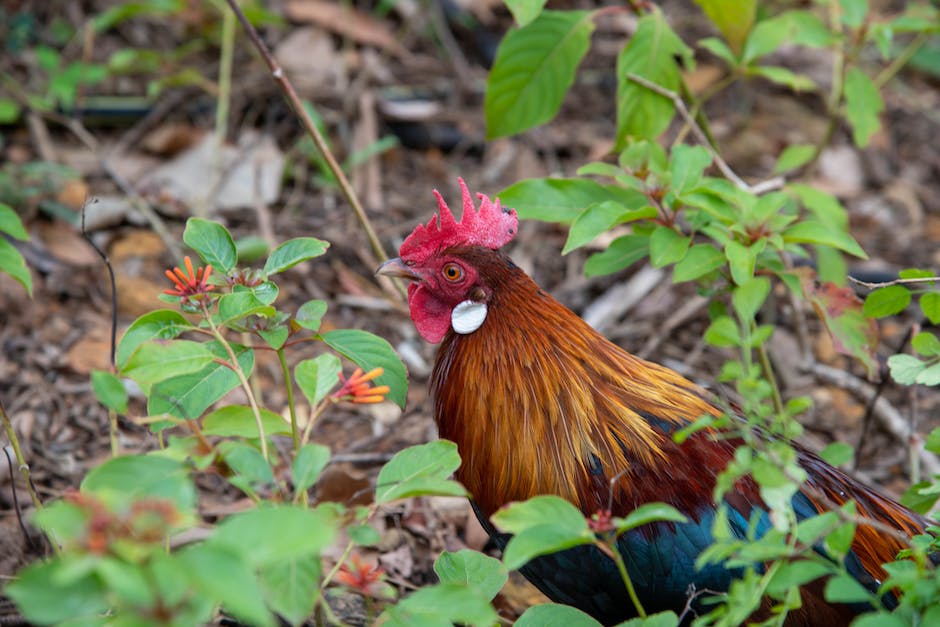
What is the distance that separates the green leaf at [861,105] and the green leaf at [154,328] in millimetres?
2779

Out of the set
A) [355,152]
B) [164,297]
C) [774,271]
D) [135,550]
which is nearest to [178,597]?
[135,550]

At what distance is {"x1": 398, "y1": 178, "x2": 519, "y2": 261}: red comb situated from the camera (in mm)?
2770

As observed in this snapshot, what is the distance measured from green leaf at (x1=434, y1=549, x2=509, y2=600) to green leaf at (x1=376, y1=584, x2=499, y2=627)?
397mm

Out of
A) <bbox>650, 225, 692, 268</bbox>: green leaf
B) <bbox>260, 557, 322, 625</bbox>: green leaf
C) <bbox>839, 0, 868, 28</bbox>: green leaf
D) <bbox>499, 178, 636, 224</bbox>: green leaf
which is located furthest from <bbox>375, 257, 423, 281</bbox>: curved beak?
<bbox>839, 0, 868, 28</bbox>: green leaf

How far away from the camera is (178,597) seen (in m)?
1.35

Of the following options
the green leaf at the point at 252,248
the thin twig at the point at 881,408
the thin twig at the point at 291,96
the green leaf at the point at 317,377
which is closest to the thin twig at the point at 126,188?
the green leaf at the point at 252,248

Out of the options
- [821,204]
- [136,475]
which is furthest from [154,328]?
[821,204]

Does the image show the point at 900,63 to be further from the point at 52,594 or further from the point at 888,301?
the point at 52,594

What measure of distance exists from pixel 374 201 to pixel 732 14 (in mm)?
2161

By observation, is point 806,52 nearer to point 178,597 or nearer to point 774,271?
point 774,271

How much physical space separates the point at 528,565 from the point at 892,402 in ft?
7.52

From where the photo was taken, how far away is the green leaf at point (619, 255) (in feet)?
9.97

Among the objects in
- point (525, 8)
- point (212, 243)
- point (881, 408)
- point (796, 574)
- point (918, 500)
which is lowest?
point (881, 408)

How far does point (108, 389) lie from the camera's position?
1823 millimetres
